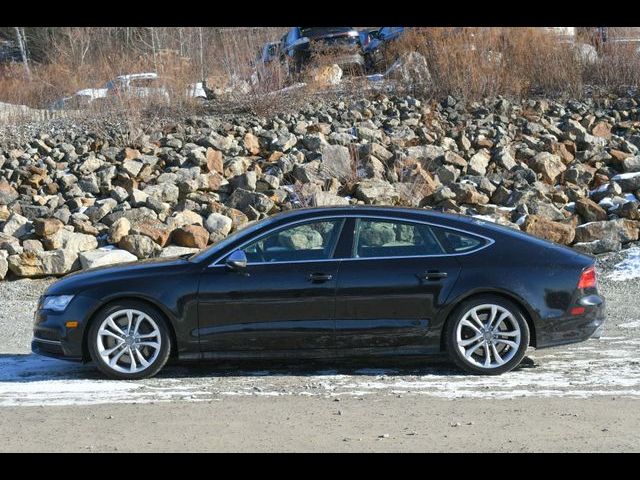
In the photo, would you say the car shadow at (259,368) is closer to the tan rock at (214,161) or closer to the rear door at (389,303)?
the rear door at (389,303)

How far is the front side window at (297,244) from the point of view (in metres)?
8.41

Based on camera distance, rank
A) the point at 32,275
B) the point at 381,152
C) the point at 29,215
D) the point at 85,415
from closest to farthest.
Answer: the point at 85,415, the point at 32,275, the point at 29,215, the point at 381,152

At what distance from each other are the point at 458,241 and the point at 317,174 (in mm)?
8615

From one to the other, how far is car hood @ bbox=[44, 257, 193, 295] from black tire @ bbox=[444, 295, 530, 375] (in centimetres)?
222

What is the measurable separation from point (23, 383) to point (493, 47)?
54.4 feet

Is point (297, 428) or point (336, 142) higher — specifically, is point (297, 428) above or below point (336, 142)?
below

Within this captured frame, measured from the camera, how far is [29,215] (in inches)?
627

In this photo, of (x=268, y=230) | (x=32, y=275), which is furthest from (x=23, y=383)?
(x=32, y=275)

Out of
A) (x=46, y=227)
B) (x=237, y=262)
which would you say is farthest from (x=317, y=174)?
(x=237, y=262)

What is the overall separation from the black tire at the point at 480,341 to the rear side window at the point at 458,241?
1.39 feet

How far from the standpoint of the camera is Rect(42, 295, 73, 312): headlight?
8.38 m

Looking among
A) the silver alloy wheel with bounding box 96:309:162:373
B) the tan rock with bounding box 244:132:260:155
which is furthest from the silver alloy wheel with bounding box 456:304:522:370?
the tan rock with bounding box 244:132:260:155

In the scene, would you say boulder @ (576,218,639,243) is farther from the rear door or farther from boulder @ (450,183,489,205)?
the rear door

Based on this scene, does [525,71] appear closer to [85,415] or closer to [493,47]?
[493,47]
